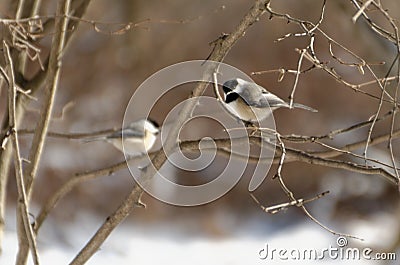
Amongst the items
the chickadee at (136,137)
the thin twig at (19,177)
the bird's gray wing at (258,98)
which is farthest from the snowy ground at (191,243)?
the thin twig at (19,177)

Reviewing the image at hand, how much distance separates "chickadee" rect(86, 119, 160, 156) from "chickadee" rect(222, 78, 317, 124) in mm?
711

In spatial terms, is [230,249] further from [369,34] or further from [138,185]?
[138,185]

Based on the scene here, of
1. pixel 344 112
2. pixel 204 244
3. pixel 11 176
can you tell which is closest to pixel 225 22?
pixel 344 112

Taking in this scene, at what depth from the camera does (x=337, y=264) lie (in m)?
3.36

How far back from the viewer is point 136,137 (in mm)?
2693

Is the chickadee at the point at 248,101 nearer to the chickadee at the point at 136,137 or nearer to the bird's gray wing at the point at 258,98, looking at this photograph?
the bird's gray wing at the point at 258,98

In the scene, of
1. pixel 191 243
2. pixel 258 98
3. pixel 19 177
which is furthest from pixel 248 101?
pixel 191 243

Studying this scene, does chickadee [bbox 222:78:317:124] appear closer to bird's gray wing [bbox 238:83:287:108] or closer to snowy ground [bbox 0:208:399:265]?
bird's gray wing [bbox 238:83:287:108]

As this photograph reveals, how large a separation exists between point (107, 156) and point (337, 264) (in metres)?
1.70

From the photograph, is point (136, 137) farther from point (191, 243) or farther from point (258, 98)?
point (191, 243)

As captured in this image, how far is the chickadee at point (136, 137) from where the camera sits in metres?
2.64

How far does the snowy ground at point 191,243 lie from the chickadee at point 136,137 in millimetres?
916

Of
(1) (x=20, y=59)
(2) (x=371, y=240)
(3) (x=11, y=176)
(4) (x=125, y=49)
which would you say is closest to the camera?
(1) (x=20, y=59)

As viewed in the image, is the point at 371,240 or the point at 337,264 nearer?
the point at 337,264
